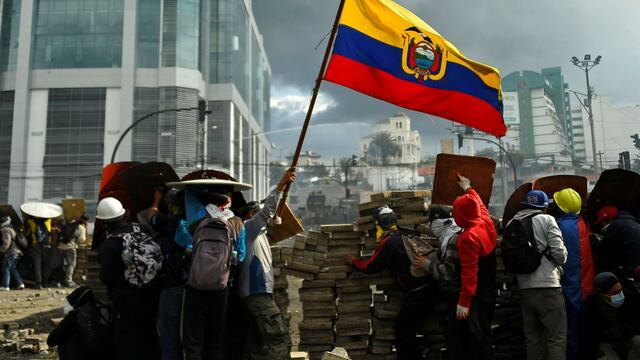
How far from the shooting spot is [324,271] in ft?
19.7

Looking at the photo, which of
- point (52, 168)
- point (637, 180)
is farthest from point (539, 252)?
point (52, 168)

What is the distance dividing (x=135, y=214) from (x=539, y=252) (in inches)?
188

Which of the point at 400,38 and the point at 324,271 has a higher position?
the point at 400,38

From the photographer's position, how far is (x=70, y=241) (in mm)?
13258

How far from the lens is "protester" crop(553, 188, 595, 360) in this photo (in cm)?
498

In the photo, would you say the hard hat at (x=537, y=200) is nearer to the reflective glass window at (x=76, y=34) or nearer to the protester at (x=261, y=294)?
the protester at (x=261, y=294)

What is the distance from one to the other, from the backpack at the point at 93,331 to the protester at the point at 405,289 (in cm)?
284

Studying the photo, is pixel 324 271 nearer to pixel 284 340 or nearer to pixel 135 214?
pixel 284 340

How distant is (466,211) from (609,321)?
1.80 metres

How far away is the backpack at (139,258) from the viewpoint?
4359 millimetres

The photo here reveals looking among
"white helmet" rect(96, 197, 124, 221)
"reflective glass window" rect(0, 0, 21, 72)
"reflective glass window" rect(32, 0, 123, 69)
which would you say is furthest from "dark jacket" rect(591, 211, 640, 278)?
"reflective glass window" rect(0, 0, 21, 72)

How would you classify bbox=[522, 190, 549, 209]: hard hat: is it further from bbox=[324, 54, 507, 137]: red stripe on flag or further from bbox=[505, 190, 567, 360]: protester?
bbox=[324, 54, 507, 137]: red stripe on flag

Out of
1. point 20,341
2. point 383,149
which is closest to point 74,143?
point 20,341

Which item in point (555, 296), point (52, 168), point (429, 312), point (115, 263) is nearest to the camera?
point (115, 263)
